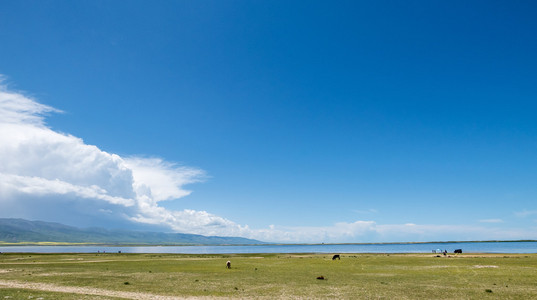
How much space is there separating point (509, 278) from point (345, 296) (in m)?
24.9

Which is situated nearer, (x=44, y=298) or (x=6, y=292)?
(x=44, y=298)

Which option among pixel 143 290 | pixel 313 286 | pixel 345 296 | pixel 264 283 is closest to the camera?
pixel 345 296

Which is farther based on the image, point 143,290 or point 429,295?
point 143,290

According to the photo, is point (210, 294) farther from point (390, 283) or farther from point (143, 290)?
point (390, 283)

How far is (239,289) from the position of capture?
31.7 metres

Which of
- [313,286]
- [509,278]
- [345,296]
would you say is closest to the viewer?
[345,296]

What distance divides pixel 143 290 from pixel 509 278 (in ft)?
136

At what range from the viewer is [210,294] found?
28.7 meters

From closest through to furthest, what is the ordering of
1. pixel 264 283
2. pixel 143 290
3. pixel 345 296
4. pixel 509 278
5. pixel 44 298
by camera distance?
pixel 44 298 → pixel 345 296 → pixel 143 290 → pixel 264 283 → pixel 509 278

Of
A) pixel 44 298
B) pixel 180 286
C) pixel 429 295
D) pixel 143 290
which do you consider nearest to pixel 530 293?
pixel 429 295

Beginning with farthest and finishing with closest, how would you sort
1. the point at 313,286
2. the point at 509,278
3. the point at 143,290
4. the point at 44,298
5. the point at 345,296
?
the point at 509,278, the point at 313,286, the point at 143,290, the point at 345,296, the point at 44,298

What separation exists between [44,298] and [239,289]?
639 inches

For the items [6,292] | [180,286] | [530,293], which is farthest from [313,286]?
[6,292]

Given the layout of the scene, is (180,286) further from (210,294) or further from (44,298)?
(44,298)
